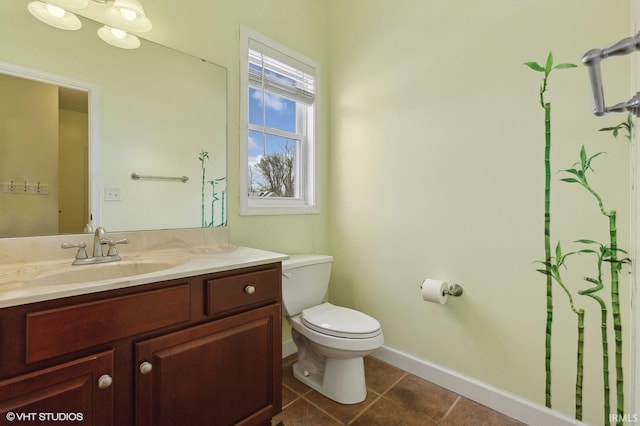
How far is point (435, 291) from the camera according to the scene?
5.20ft

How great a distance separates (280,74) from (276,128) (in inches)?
15.2

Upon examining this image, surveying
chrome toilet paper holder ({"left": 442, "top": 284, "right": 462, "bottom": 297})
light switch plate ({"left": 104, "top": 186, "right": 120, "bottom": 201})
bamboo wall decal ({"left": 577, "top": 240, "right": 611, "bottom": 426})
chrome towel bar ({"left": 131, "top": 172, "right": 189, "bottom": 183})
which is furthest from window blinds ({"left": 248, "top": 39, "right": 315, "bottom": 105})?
bamboo wall decal ({"left": 577, "top": 240, "right": 611, "bottom": 426})

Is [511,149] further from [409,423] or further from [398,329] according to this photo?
[409,423]

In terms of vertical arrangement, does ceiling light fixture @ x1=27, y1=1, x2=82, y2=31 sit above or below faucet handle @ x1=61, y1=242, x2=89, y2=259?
above

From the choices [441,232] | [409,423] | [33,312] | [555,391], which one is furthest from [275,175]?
[555,391]

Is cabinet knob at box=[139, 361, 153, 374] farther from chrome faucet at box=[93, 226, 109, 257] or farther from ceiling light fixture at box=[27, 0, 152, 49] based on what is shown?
ceiling light fixture at box=[27, 0, 152, 49]

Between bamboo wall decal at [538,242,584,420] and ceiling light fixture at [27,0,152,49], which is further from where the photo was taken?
bamboo wall decal at [538,242,584,420]

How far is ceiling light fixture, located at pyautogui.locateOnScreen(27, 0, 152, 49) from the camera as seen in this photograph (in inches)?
45.7

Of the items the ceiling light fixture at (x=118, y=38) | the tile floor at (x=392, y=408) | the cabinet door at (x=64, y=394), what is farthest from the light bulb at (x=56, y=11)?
the tile floor at (x=392, y=408)

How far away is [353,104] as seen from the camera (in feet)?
6.89

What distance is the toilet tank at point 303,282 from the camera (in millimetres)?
1682

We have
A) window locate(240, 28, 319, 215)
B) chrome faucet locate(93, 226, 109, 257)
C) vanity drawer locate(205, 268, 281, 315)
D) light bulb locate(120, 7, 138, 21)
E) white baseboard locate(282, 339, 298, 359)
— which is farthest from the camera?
white baseboard locate(282, 339, 298, 359)

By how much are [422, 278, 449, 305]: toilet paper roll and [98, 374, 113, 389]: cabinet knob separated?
144 cm

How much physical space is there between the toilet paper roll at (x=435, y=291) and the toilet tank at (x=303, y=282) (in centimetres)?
62
